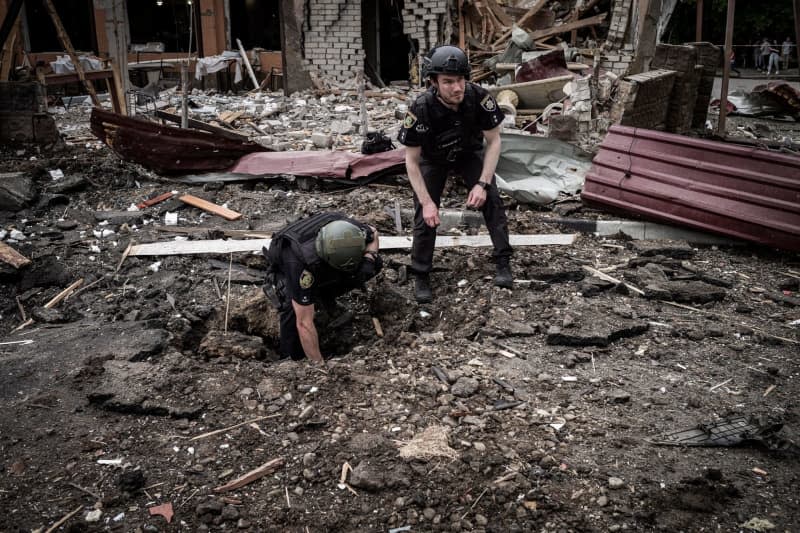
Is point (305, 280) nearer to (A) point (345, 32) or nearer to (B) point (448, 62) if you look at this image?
(B) point (448, 62)

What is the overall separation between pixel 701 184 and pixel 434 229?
2.43 m

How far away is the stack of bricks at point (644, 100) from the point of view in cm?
798

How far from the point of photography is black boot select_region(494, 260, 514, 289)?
4758 millimetres

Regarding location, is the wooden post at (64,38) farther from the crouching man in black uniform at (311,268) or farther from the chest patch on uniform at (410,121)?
the chest patch on uniform at (410,121)

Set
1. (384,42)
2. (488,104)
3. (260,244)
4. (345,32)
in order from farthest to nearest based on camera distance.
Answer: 1. (384,42)
2. (345,32)
3. (260,244)
4. (488,104)

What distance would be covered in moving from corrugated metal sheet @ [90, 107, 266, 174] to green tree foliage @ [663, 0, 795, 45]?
2217cm

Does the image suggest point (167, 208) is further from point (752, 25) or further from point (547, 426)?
point (752, 25)

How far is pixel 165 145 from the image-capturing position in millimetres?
7191

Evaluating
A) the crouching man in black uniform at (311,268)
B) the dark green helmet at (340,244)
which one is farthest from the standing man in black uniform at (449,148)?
the dark green helmet at (340,244)

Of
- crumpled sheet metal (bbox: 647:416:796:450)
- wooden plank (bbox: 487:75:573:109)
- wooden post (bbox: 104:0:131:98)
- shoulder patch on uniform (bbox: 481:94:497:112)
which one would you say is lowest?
crumpled sheet metal (bbox: 647:416:796:450)

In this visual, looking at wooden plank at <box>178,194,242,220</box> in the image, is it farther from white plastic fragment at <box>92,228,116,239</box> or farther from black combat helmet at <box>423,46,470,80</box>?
black combat helmet at <box>423,46,470,80</box>

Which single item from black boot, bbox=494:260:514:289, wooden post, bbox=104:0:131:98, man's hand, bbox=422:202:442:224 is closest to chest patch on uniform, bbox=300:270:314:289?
man's hand, bbox=422:202:442:224

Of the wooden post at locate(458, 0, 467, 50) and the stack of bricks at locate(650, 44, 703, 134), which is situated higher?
the wooden post at locate(458, 0, 467, 50)

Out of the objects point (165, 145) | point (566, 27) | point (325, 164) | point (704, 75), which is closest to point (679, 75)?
point (704, 75)
